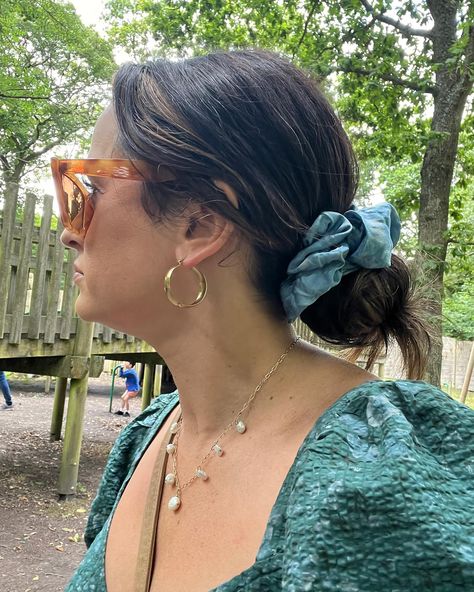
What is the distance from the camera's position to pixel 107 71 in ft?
51.4

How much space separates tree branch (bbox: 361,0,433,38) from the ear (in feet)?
17.1

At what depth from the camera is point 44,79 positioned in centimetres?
1284

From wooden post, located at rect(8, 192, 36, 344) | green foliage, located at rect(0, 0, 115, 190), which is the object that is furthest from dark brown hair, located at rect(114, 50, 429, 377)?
green foliage, located at rect(0, 0, 115, 190)

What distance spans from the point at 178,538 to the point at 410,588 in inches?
20.1

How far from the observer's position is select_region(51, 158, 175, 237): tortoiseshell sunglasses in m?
1.18

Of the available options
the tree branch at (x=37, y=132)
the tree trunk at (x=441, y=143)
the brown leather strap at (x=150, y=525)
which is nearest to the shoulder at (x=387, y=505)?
the brown leather strap at (x=150, y=525)

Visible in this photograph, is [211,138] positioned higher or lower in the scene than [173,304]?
higher

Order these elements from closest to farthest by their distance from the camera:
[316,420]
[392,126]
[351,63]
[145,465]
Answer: [316,420]
[145,465]
[351,63]
[392,126]

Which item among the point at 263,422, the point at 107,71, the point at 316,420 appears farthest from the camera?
the point at 107,71

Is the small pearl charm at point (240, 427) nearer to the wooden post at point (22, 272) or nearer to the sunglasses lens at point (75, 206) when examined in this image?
the sunglasses lens at point (75, 206)

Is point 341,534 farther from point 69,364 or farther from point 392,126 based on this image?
point 392,126

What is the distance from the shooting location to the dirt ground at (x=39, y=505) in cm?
425

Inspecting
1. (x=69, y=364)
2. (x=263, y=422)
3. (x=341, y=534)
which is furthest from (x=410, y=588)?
(x=69, y=364)

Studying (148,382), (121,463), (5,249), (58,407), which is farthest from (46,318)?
(148,382)
